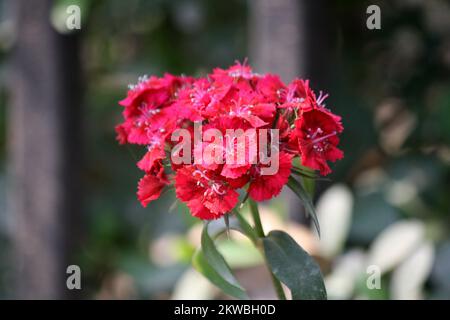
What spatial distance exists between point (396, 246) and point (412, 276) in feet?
0.49

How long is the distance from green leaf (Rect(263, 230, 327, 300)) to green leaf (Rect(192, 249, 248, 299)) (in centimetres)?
7

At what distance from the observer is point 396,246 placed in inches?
69.2

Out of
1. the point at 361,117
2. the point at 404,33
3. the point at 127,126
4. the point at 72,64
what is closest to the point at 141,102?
the point at 127,126

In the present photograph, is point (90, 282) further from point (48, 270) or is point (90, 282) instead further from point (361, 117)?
point (361, 117)

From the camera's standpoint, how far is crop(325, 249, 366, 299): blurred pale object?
160cm

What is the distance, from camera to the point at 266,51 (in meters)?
1.77

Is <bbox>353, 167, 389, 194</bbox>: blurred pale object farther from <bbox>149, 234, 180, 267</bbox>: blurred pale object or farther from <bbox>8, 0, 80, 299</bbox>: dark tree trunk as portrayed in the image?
<bbox>8, 0, 80, 299</bbox>: dark tree trunk

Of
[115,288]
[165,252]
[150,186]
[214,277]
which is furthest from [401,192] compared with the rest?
[150,186]

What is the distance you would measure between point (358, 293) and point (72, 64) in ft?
3.31

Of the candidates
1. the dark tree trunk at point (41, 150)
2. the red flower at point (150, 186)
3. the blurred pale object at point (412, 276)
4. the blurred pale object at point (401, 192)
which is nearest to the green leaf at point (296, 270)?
the red flower at point (150, 186)

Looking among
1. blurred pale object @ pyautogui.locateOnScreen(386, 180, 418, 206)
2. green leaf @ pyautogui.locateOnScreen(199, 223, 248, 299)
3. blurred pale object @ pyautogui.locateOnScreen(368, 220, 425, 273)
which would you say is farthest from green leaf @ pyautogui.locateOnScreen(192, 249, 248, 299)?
blurred pale object @ pyautogui.locateOnScreen(386, 180, 418, 206)

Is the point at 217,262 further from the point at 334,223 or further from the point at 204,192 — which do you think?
the point at 334,223

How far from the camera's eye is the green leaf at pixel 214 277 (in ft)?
3.09

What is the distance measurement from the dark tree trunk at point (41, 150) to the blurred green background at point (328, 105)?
52 mm
